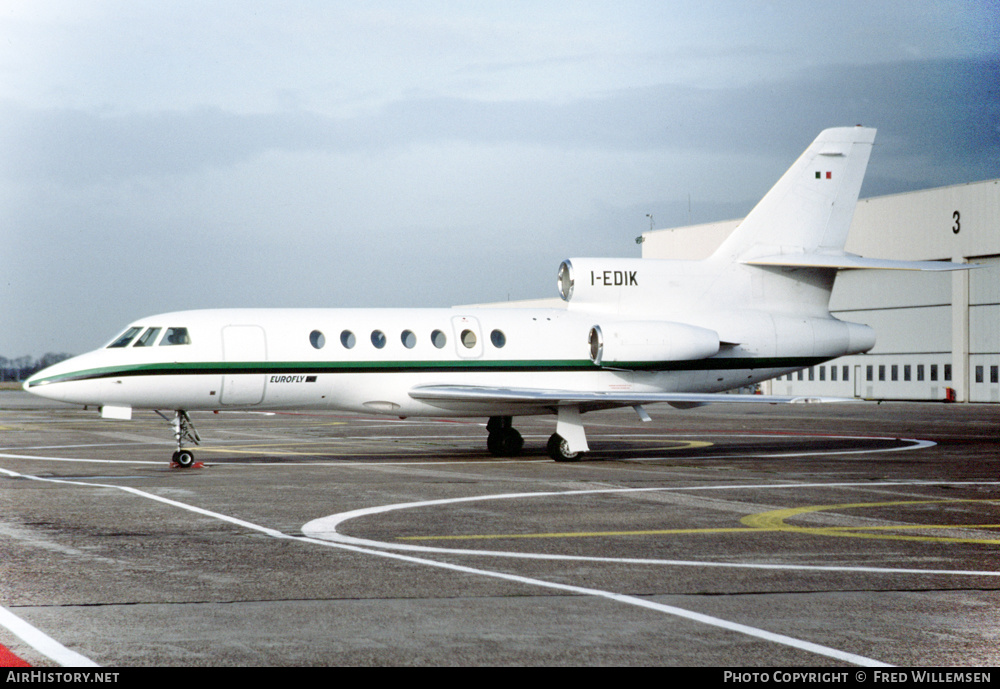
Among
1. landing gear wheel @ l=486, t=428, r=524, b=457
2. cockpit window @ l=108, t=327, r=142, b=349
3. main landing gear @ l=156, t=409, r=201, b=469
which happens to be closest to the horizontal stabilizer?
landing gear wheel @ l=486, t=428, r=524, b=457

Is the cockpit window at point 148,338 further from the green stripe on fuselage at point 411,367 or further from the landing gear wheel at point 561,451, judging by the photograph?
the landing gear wheel at point 561,451

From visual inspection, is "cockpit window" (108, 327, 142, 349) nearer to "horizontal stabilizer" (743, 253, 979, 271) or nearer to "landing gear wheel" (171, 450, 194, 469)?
"landing gear wheel" (171, 450, 194, 469)

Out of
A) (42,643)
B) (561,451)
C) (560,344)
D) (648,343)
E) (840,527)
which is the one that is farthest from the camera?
(560,344)

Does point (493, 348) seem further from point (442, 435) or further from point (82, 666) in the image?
point (82, 666)

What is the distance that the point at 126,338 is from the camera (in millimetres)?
21422

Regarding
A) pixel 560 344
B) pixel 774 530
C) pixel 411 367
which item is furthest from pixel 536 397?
pixel 774 530

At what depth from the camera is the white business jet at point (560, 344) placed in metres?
21.3

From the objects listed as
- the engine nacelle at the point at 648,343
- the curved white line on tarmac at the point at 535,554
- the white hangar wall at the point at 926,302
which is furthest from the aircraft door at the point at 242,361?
the white hangar wall at the point at 926,302

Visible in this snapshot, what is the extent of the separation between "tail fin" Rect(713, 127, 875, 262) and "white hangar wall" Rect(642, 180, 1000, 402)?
37.3 metres

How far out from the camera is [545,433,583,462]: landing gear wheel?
22484mm

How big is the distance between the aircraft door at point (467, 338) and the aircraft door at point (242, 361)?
4.04 metres

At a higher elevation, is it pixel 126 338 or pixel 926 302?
pixel 926 302

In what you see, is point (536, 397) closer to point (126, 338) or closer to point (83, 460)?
point (126, 338)

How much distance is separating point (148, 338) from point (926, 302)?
180 ft
